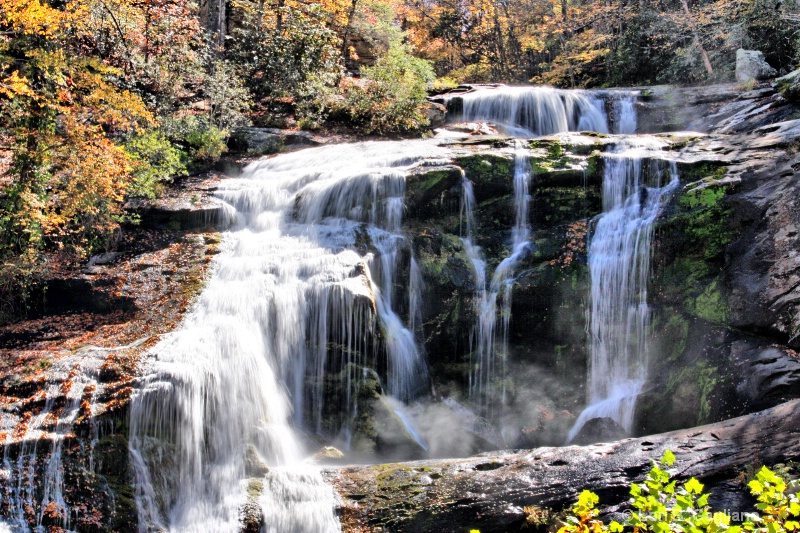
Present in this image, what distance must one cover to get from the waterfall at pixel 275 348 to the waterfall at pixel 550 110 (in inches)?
171

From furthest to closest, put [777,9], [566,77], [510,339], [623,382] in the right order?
[566,77], [777,9], [510,339], [623,382]

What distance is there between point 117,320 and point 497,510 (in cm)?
650

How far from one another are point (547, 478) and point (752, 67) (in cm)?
1572

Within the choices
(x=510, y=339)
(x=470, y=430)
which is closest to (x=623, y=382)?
(x=510, y=339)

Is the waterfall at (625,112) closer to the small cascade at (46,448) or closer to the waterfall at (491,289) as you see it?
the waterfall at (491,289)

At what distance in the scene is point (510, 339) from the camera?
10.8 metres

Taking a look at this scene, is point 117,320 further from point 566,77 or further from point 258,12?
point 566,77

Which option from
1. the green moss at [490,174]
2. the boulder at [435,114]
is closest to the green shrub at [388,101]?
the boulder at [435,114]

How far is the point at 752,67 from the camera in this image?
1741cm

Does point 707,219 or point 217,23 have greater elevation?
point 217,23

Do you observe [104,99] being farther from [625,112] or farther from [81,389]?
[625,112]

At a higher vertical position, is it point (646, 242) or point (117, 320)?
point (646, 242)

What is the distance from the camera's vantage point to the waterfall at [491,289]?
10.6 meters

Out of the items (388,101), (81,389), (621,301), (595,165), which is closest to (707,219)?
(621,301)
